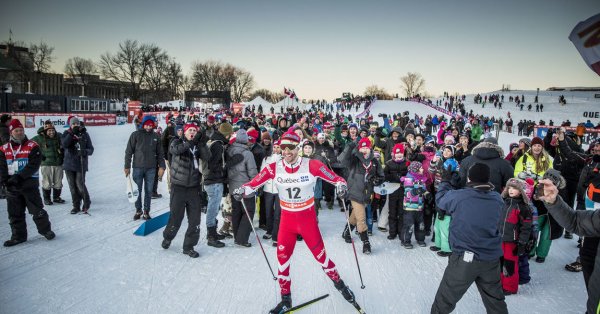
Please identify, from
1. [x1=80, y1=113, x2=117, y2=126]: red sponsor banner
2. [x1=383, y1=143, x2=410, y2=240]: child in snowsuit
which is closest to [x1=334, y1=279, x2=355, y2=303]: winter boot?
[x1=383, y1=143, x2=410, y2=240]: child in snowsuit

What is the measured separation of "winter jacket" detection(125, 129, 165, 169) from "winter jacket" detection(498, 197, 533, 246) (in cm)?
577

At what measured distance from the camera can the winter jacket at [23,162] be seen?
5.10m

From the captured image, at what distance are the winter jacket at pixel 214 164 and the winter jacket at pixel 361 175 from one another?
1.99 m

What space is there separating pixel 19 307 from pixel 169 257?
1.77 m

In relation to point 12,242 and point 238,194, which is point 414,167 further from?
point 12,242

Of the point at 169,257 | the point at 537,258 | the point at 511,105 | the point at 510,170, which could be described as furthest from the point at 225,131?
the point at 511,105

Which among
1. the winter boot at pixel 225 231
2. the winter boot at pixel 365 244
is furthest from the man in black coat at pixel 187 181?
the winter boot at pixel 365 244

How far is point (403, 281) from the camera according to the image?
449cm

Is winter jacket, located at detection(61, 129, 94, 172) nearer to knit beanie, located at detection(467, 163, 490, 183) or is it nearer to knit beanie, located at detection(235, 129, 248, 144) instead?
knit beanie, located at detection(235, 129, 248, 144)

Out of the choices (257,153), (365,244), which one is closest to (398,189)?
(365,244)

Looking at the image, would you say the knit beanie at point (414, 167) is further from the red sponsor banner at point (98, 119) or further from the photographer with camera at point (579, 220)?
the red sponsor banner at point (98, 119)

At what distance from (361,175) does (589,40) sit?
325 cm

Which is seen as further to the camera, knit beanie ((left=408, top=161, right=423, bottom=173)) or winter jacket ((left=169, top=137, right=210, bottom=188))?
knit beanie ((left=408, top=161, right=423, bottom=173))

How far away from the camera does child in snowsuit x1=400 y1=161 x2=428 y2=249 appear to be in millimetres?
5547
